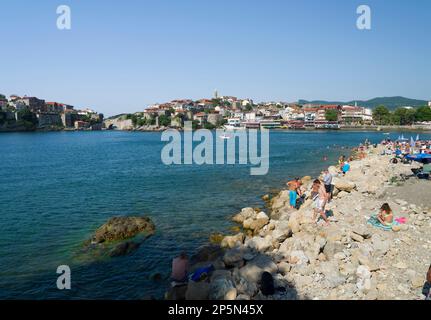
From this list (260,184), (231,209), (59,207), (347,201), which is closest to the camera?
(347,201)

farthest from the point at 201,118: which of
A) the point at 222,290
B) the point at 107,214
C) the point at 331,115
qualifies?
the point at 222,290

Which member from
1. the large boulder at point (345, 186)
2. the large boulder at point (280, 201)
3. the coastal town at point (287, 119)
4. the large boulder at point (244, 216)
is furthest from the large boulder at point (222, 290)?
the coastal town at point (287, 119)

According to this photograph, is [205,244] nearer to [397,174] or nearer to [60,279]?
[60,279]

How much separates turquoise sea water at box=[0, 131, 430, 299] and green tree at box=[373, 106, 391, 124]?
130 m

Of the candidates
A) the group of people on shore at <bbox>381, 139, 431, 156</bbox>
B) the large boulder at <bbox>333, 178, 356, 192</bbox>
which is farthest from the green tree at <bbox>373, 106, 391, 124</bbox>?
the large boulder at <bbox>333, 178, 356, 192</bbox>

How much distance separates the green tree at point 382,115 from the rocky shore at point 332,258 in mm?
152756

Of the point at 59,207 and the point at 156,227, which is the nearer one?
the point at 156,227

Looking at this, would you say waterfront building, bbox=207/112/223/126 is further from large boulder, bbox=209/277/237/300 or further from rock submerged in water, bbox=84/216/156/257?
large boulder, bbox=209/277/237/300

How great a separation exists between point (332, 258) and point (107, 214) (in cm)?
1455
